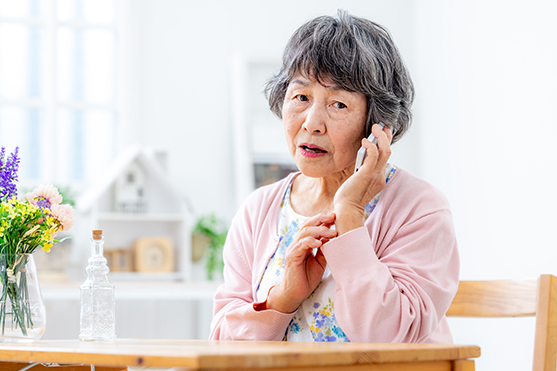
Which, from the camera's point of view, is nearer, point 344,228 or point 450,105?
point 344,228

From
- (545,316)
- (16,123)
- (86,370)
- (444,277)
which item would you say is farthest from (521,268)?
(16,123)

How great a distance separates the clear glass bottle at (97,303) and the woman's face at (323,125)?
440 mm

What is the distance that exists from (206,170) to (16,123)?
3.57 feet

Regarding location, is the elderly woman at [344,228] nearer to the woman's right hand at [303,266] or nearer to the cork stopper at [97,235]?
the woman's right hand at [303,266]

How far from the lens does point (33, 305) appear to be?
1189 mm

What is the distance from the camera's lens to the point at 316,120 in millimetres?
1241

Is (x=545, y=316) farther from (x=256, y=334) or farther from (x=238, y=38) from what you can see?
(x=238, y=38)

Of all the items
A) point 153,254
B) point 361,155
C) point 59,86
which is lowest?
point 153,254

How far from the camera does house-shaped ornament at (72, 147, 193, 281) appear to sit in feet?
10.6

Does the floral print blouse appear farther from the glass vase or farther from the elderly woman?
the glass vase

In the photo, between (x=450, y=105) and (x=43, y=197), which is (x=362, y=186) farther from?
(x=450, y=105)

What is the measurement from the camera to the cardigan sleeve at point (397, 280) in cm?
105

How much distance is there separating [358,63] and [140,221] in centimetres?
243

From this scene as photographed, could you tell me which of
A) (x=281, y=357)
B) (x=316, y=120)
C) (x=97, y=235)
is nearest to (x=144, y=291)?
(x=97, y=235)
